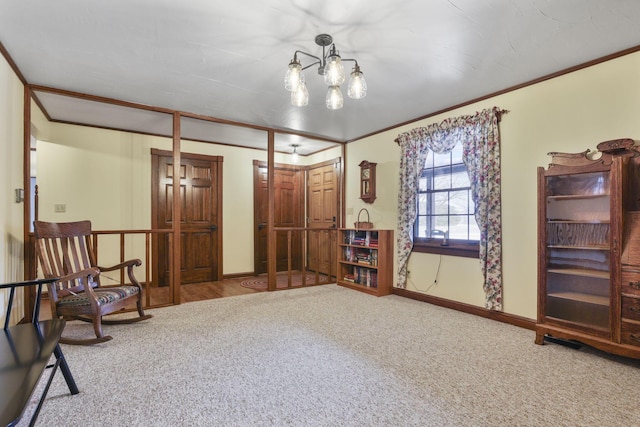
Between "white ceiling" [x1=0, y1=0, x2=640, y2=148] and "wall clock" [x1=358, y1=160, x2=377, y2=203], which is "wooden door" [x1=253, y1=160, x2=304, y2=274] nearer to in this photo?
"wall clock" [x1=358, y1=160, x2=377, y2=203]

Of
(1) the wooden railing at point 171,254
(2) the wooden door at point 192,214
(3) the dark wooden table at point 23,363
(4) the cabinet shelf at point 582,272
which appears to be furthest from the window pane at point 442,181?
(3) the dark wooden table at point 23,363

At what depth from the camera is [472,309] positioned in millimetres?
3438

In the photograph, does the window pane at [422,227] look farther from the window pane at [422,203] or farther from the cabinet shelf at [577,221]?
the cabinet shelf at [577,221]

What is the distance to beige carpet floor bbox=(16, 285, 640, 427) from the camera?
65.2 inches

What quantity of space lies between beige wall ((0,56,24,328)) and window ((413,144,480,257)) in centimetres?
411

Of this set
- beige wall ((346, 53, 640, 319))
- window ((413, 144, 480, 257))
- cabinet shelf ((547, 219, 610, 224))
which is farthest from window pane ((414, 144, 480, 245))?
cabinet shelf ((547, 219, 610, 224))

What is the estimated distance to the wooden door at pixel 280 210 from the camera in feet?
18.6

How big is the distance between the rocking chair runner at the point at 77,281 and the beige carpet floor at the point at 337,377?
24 centimetres

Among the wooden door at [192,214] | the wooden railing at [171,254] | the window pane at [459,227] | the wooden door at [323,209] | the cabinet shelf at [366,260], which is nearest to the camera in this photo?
the wooden railing at [171,254]

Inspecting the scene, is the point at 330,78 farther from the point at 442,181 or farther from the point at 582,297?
the point at 582,297

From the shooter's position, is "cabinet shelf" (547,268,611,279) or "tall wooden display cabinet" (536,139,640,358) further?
"cabinet shelf" (547,268,611,279)

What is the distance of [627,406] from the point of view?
1.75m

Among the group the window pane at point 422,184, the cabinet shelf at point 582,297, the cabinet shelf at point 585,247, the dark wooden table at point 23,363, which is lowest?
the cabinet shelf at point 582,297

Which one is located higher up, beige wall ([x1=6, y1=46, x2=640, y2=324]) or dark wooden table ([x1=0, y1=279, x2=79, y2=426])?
beige wall ([x1=6, y1=46, x2=640, y2=324])
